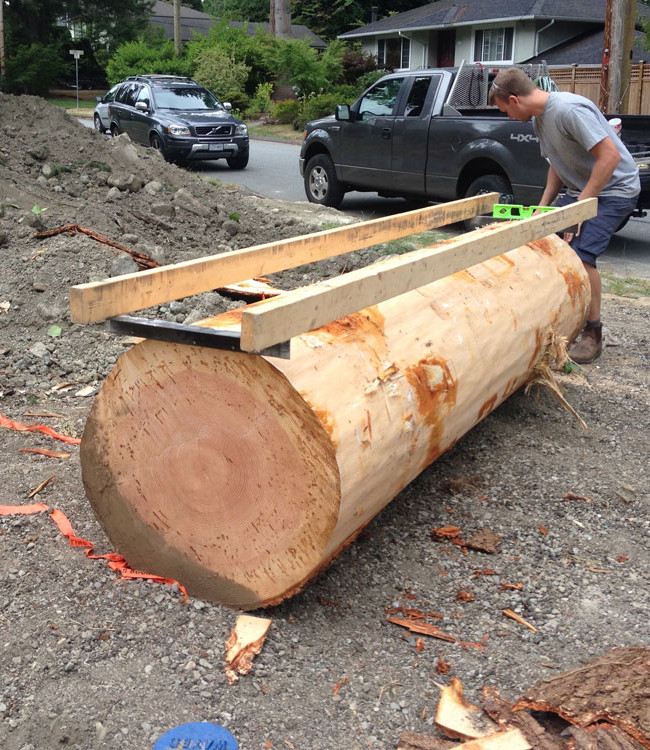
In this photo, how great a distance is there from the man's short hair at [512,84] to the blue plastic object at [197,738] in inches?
169

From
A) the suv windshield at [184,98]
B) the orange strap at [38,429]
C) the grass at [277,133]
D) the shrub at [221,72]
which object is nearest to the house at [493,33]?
the shrub at [221,72]

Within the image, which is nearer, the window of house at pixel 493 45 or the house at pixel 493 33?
the house at pixel 493 33

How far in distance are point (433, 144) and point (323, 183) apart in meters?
2.45

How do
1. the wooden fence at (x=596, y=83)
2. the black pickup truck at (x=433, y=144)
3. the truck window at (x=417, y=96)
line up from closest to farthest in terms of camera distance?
the black pickup truck at (x=433, y=144) → the truck window at (x=417, y=96) → the wooden fence at (x=596, y=83)

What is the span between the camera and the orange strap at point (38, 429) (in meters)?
4.57

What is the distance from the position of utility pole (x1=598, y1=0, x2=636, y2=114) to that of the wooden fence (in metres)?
6.13

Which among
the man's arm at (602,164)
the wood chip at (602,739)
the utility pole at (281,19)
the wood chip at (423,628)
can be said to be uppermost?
Answer: the utility pole at (281,19)

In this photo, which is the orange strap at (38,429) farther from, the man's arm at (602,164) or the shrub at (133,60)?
the shrub at (133,60)

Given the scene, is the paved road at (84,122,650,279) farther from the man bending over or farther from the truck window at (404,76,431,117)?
the man bending over

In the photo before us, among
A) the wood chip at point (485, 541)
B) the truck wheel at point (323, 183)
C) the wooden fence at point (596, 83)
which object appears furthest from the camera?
the wooden fence at point (596, 83)

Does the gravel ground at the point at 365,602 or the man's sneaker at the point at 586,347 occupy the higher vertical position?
the man's sneaker at the point at 586,347

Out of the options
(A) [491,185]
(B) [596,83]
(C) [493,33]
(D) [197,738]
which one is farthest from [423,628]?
(C) [493,33]

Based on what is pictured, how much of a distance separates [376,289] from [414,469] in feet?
2.70

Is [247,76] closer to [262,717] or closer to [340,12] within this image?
[340,12]
